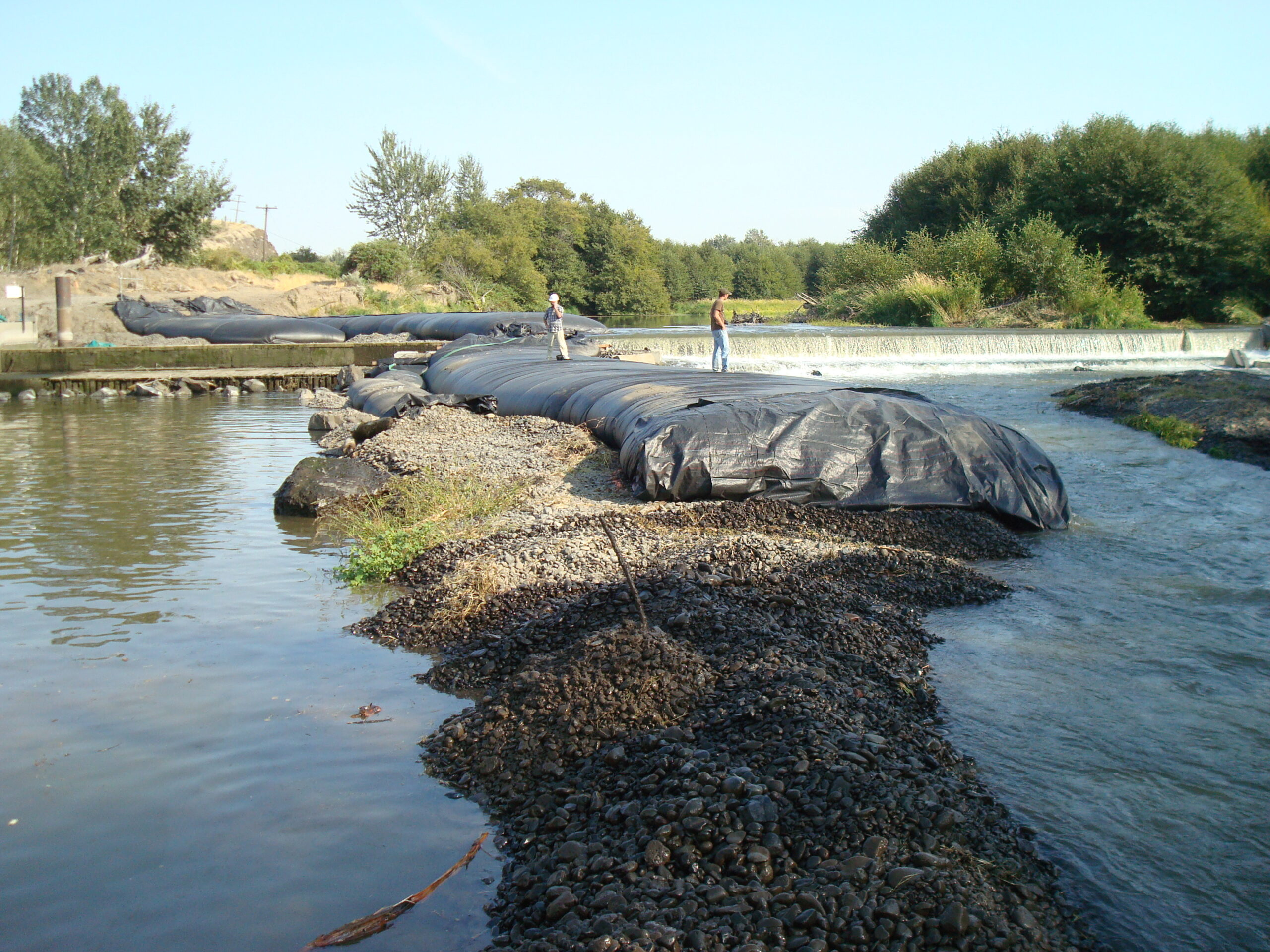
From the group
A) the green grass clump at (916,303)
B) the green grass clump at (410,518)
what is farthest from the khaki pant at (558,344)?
the green grass clump at (916,303)

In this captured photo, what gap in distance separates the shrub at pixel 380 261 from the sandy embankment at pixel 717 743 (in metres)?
38.3

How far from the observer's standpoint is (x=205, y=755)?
11.8 feet

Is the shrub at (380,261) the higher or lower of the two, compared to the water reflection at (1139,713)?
higher

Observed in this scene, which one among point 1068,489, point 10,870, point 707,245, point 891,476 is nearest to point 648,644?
point 10,870

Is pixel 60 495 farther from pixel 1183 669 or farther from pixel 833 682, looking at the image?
pixel 1183 669

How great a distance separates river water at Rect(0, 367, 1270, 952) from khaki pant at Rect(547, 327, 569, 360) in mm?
7037

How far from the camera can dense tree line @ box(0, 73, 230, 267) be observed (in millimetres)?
39188

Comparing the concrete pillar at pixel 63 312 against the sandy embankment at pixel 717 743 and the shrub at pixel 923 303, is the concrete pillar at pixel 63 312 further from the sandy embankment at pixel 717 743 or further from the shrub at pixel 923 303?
the shrub at pixel 923 303

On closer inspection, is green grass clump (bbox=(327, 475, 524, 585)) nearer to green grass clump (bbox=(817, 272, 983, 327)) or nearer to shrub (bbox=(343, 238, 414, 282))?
green grass clump (bbox=(817, 272, 983, 327))

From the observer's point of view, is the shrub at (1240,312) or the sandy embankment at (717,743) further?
the shrub at (1240,312)

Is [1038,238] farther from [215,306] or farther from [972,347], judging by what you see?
[215,306]

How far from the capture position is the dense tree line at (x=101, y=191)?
39188 millimetres

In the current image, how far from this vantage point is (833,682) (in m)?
3.76

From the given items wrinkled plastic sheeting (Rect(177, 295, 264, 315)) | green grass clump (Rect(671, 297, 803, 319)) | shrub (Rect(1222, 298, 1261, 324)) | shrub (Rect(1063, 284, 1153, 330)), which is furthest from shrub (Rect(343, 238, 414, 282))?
shrub (Rect(1222, 298, 1261, 324))
